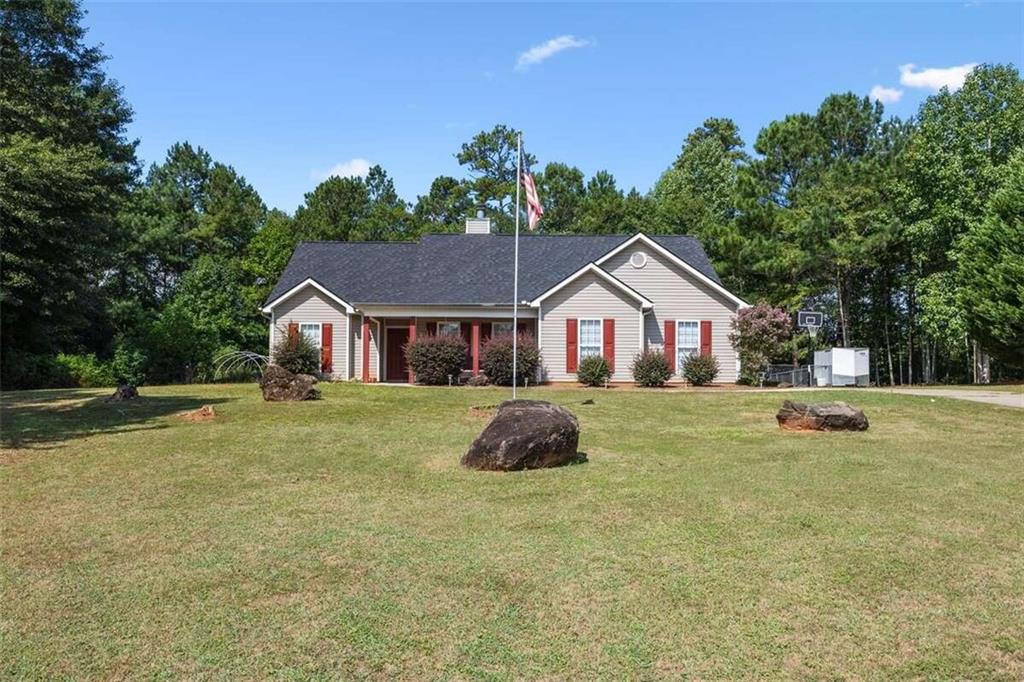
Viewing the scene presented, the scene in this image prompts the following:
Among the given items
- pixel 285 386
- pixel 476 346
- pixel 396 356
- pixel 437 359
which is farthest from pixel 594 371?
pixel 285 386

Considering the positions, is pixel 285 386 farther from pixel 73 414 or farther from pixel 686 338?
pixel 686 338

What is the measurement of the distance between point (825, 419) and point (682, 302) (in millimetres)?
13618

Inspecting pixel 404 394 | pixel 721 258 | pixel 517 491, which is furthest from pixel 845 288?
pixel 517 491

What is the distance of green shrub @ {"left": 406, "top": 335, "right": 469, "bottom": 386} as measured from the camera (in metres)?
23.8

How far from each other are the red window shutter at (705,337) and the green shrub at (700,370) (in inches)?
36.0

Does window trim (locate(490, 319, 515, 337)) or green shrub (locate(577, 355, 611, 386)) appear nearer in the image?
green shrub (locate(577, 355, 611, 386))

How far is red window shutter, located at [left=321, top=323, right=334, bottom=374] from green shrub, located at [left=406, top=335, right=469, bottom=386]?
3961 mm

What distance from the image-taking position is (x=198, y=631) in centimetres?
431

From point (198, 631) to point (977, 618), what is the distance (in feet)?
15.5

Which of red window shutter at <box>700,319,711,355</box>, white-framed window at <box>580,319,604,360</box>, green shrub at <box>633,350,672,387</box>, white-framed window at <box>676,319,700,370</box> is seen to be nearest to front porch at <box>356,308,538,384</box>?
white-framed window at <box>580,319,604,360</box>

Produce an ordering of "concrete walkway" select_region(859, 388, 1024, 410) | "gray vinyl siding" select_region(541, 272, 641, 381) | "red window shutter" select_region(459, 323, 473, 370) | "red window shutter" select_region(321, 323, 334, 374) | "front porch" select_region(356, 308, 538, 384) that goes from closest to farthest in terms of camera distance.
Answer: "concrete walkway" select_region(859, 388, 1024, 410) → "gray vinyl siding" select_region(541, 272, 641, 381) → "red window shutter" select_region(459, 323, 473, 370) → "front porch" select_region(356, 308, 538, 384) → "red window shutter" select_region(321, 323, 334, 374)

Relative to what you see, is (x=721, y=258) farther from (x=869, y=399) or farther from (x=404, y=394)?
(x=404, y=394)

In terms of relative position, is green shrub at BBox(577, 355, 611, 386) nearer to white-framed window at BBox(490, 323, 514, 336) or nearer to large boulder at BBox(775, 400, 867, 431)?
white-framed window at BBox(490, 323, 514, 336)

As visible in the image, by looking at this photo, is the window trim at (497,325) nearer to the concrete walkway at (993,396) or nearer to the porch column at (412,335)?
the porch column at (412,335)
